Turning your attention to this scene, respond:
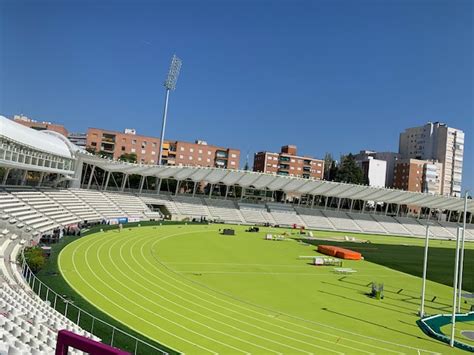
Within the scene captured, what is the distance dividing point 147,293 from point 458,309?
15388 mm

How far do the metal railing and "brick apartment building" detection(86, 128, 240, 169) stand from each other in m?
78.1

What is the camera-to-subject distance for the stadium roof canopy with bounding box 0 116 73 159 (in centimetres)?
2918

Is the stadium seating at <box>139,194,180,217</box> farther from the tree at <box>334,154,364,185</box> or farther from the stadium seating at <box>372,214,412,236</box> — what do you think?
the tree at <box>334,154,364,185</box>

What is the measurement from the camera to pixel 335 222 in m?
68.7

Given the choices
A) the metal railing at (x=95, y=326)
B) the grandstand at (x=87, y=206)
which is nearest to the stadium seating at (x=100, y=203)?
the grandstand at (x=87, y=206)

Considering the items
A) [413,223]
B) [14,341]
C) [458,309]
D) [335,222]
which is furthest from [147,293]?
[413,223]

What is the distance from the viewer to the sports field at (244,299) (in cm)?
1447

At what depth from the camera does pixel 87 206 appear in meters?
43.4

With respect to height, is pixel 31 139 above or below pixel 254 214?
above

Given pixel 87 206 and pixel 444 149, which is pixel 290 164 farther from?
pixel 87 206

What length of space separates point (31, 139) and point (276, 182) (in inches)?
1421

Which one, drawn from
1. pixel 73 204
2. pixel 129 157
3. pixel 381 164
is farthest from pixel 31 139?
pixel 381 164

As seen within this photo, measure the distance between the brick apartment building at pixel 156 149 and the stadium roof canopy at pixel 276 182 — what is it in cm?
3830

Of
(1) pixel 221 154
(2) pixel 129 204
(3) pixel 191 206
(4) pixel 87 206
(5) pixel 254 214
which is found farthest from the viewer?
(1) pixel 221 154
